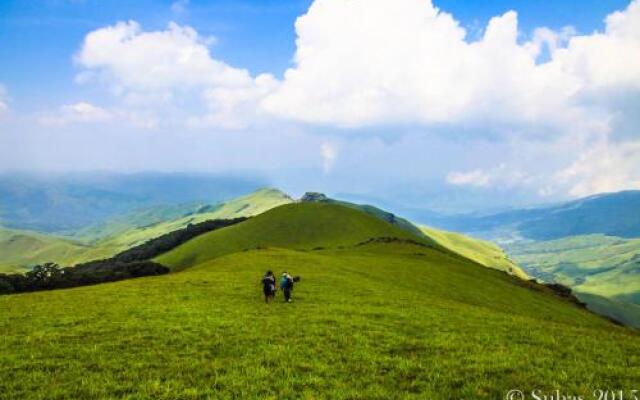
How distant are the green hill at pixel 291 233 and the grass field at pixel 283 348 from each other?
8218 cm

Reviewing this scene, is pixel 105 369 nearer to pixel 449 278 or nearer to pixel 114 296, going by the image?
pixel 114 296

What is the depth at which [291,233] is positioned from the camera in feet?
496

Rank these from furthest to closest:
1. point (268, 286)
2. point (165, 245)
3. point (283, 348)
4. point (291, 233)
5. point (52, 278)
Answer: point (165, 245), point (291, 233), point (52, 278), point (268, 286), point (283, 348)

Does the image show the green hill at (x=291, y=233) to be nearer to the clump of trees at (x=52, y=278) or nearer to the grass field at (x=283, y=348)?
the clump of trees at (x=52, y=278)

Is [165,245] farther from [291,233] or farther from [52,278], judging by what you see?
[52,278]

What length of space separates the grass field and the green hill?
82.2 m

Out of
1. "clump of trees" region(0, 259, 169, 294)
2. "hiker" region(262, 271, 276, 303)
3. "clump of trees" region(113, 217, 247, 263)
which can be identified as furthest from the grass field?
"clump of trees" region(113, 217, 247, 263)

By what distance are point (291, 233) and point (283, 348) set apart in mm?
125911

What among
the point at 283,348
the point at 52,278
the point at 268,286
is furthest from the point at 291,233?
the point at 283,348

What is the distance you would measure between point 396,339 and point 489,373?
7117 mm

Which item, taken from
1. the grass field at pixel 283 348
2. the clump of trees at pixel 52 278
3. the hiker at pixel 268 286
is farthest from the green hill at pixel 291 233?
the hiker at pixel 268 286

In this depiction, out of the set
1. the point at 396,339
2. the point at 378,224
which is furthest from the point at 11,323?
the point at 378,224

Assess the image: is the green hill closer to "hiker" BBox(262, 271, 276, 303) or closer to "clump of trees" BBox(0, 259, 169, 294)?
"clump of trees" BBox(0, 259, 169, 294)

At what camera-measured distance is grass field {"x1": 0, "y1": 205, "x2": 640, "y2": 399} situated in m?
19.9
